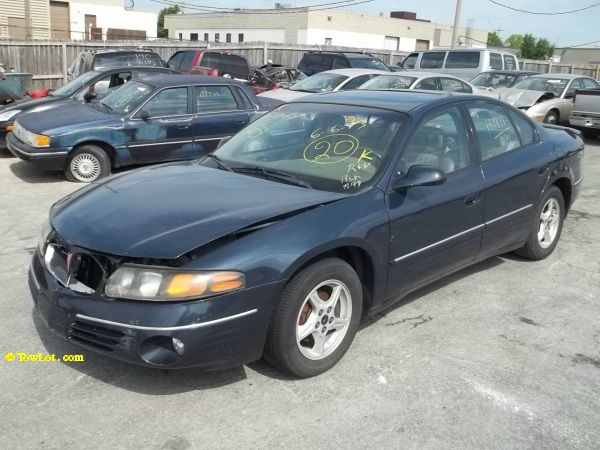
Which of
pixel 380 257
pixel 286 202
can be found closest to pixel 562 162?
pixel 380 257

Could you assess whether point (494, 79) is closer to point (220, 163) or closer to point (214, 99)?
point (214, 99)

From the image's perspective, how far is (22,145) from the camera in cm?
791

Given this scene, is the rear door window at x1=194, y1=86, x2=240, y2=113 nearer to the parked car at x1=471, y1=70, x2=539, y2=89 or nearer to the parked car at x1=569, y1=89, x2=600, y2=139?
the parked car at x1=569, y1=89, x2=600, y2=139

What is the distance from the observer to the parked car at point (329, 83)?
38.7ft

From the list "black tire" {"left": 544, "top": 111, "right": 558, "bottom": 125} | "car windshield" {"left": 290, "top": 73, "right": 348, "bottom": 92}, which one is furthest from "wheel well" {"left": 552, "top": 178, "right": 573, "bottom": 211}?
"black tire" {"left": 544, "top": 111, "right": 558, "bottom": 125}

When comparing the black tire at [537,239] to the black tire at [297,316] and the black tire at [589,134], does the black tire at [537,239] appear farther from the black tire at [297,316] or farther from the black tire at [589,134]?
the black tire at [589,134]

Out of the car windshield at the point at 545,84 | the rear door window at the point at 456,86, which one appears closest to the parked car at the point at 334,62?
the car windshield at the point at 545,84

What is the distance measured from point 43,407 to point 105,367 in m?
0.43

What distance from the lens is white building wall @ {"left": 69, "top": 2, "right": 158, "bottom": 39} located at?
1484 inches

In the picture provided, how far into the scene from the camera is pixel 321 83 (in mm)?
12047

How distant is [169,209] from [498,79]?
14.0m

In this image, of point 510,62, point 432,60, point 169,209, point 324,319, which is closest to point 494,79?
point 432,60

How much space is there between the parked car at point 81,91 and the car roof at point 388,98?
18.5 feet

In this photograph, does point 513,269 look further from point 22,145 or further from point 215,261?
point 22,145
